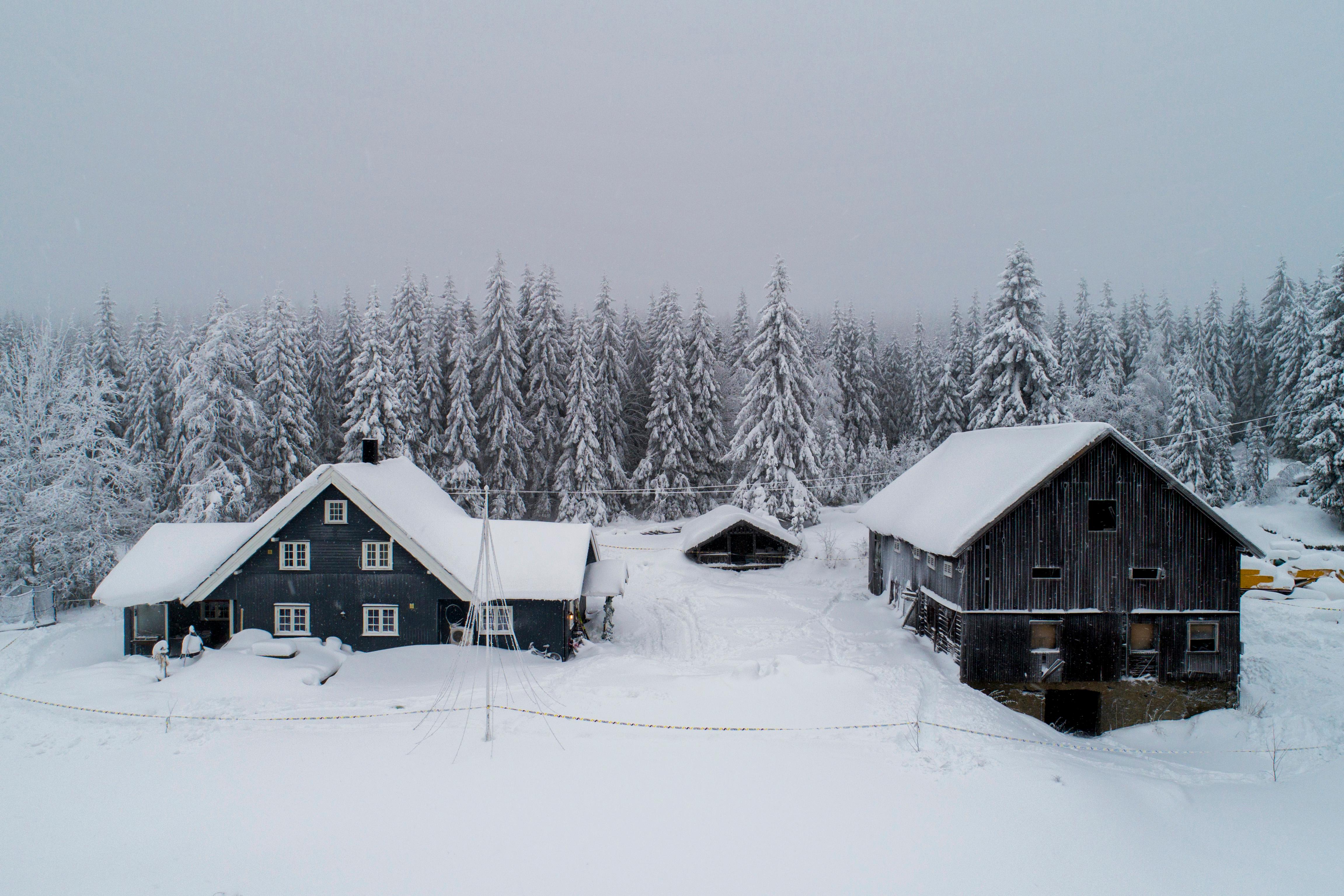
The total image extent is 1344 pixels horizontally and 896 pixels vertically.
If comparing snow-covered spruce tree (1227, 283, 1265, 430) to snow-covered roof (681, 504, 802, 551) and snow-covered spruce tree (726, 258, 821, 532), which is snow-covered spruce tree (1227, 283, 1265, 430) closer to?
snow-covered spruce tree (726, 258, 821, 532)

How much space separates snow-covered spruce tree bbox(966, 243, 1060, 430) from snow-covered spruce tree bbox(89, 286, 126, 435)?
54969mm

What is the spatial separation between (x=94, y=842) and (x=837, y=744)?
1446 centimetres

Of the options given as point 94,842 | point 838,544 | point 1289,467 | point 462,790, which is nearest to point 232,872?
point 94,842

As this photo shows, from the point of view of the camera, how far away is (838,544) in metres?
43.1

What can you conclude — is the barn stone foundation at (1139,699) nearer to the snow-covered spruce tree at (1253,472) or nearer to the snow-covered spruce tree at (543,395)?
the snow-covered spruce tree at (1253,472)

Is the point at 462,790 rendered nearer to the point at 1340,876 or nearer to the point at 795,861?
the point at 795,861

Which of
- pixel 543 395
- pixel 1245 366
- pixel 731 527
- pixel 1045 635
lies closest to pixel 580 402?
pixel 543 395

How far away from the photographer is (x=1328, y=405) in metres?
39.6

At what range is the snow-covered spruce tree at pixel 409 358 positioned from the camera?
48.9 meters

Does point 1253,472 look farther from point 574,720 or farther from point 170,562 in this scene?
point 170,562

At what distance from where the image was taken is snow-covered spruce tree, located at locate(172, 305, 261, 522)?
3731cm

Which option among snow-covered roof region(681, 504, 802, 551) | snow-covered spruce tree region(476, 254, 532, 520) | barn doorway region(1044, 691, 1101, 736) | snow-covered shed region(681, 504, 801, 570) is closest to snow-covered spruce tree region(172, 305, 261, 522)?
snow-covered spruce tree region(476, 254, 532, 520)

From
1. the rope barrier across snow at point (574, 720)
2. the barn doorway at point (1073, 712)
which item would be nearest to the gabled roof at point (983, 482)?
the rope barrier across snow at point (574, 720)

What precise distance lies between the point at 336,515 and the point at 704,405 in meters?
35.4
